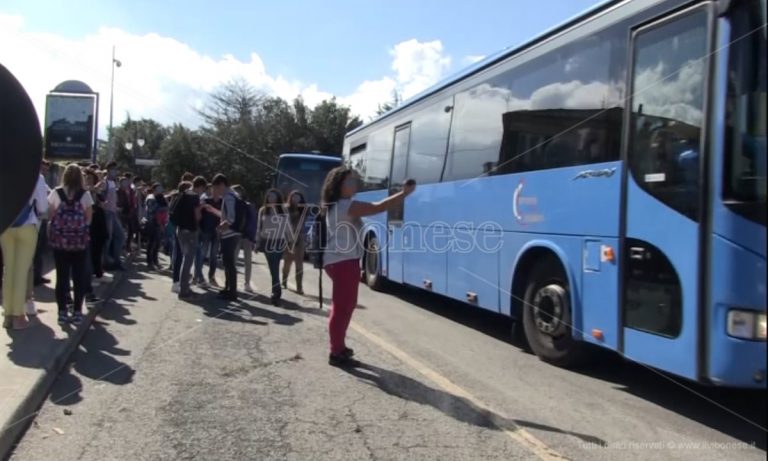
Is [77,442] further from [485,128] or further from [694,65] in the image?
[485,128]

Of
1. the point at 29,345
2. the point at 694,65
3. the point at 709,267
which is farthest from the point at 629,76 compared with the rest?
the point at 29,345

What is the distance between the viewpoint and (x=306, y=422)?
479cm

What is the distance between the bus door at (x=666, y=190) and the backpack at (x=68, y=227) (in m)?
5.61

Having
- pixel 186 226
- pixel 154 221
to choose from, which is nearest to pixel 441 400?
pixel 186 226

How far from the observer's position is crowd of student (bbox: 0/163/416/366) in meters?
6.32

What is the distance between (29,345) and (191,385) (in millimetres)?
1839

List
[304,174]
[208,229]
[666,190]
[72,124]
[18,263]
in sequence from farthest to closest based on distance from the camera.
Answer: [304,174]
[72,124]
[208,229]
[18,263]
[666,190]

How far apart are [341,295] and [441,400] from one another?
58.7 inches

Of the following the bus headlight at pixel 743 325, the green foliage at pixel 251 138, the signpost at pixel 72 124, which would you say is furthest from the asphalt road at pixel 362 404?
the green foliage at pixel 251 138

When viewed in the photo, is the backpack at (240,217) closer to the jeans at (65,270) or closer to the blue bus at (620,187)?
the jeans at (65,270)

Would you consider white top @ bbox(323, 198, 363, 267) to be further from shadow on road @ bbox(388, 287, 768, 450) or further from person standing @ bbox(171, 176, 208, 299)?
person standing @ bbox(171, 176, 208, 299)

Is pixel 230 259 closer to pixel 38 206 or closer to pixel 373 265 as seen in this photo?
pixel 38 206

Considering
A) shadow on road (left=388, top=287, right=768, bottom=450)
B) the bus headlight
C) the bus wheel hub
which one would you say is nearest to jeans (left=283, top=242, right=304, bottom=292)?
shadow on road (left=388, top=287, right=768, bottom=450)

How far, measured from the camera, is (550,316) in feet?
21.8
